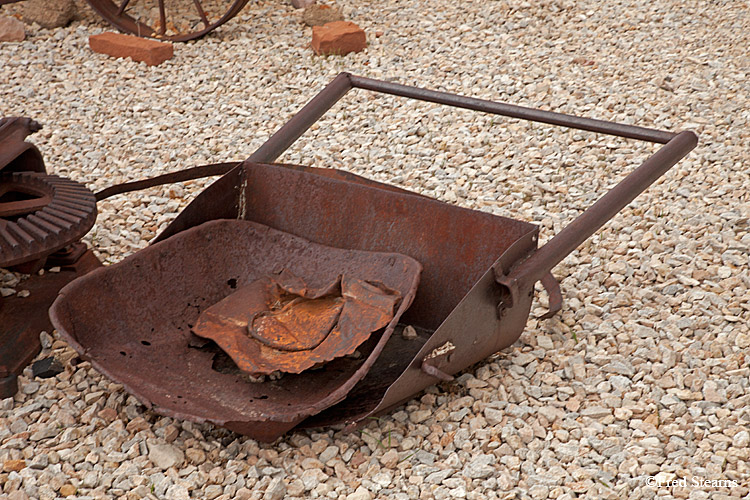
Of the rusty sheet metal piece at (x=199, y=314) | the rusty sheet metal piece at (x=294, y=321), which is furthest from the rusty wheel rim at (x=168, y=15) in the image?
the rusty sheet metal piece at (x=294, y=321)

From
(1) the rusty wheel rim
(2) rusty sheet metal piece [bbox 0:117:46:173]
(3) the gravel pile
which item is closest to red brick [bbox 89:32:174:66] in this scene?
(3) the gravel pile

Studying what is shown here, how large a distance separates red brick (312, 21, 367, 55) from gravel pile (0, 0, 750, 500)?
93mm

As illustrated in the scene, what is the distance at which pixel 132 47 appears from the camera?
5.10 metres

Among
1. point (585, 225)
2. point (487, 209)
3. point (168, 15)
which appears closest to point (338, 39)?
point (168, 15)

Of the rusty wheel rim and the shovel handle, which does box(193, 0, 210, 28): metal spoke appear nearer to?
the rusty wheel rim

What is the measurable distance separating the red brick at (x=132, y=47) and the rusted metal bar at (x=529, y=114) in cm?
246

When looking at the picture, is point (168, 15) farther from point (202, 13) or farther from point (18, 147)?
point (18, 147)

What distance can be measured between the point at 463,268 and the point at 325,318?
449 mm

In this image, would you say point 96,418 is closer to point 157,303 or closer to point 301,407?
point 157,303

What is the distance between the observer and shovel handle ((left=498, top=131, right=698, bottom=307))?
7.20 ft

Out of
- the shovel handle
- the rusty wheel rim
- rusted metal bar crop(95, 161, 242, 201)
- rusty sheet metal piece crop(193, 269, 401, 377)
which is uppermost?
the shovel handle

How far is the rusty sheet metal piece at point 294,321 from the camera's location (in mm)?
2393

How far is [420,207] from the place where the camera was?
258 centimetres

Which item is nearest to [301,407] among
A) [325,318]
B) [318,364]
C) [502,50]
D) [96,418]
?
[318,364]
